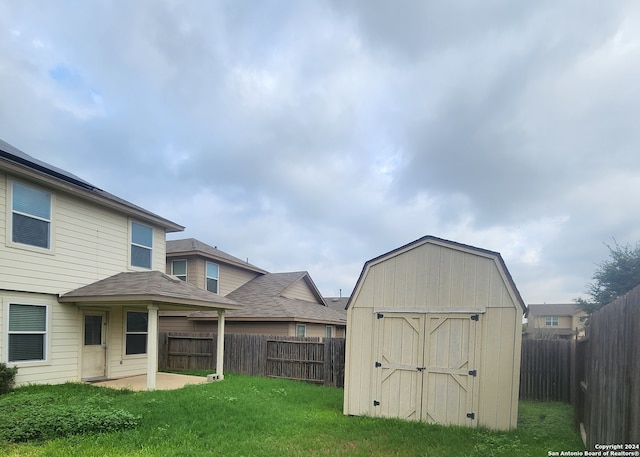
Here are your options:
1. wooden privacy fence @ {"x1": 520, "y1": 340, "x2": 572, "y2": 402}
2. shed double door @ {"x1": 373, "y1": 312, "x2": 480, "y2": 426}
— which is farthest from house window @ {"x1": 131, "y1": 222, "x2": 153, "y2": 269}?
wooden privacy fence @ {"x1": 520, "y1": 340, "x2": 572, "y2": 402}

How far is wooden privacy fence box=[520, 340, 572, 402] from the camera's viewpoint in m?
11.8

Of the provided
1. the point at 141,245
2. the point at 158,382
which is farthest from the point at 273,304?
the point at 158,382

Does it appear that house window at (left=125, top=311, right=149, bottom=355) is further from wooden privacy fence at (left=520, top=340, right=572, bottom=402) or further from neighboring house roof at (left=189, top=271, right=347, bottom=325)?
wooden privacy fence at (left=520, top=340, right=572, bottom=402)

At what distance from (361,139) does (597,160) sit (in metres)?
7.99

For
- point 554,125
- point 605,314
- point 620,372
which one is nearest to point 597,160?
point 554,125

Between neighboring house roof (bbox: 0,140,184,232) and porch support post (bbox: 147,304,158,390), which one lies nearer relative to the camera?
neighboring house roof (bbox: 0,140,184,232)

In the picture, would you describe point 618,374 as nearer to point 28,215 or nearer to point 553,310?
point 28,215

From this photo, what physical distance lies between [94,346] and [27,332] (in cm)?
227

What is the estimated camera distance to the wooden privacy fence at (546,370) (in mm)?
11766

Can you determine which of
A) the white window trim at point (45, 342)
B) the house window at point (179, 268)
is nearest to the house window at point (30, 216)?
the white window trim at point (45, 342)

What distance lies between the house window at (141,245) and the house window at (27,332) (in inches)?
133

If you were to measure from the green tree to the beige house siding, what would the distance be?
85.4 ft

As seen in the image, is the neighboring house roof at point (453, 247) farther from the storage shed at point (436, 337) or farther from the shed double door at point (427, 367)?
the shed double door at point (427, 367)

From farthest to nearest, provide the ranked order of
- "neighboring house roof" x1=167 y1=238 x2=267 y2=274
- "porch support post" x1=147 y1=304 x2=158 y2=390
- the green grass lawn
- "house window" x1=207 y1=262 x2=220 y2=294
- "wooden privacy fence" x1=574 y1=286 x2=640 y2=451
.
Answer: "house window" x1=207 y1=262 x2=220 y2=294 < "neighboring house roof" x1=167 y1=238 x2=267 y2=274 < "porch support post" x1=147 y1=304 x2=158 y2=390 < the green grass lawn < "wooden privacy fence" x1=574 y1=286 x2=640 y2=451
